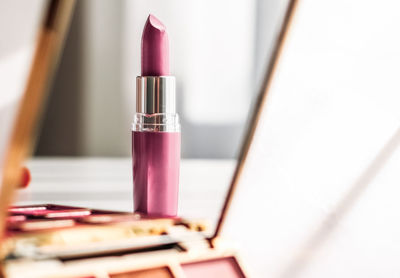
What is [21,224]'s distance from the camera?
10.5 inches

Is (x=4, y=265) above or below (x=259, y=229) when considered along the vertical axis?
below

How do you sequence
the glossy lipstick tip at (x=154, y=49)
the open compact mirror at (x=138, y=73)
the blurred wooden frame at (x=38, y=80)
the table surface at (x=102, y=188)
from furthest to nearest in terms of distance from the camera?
the open compact mirror at (x=138, y=73), the table surface at (x=102, y=188), the glossy lipstick tip at (x=154, y=49), the blurred wooden frame at (x=38, y=80)

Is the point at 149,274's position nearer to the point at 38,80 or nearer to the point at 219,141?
the point at 38,80

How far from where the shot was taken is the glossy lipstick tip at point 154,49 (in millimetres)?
347

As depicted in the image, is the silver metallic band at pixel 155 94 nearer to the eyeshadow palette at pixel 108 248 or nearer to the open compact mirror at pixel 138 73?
the eyeshadow palette at pixel 108 248

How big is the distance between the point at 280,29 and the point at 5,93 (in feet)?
3.83

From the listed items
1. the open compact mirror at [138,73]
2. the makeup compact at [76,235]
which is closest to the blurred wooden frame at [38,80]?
the makeup compact at [76,235]

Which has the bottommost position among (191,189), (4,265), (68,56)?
(4,265)

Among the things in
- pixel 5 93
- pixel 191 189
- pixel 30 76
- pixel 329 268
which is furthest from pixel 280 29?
pixel 5 93

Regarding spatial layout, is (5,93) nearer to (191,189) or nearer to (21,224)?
(191,189)

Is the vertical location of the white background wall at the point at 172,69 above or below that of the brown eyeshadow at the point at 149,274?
above

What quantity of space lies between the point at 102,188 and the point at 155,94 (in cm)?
43

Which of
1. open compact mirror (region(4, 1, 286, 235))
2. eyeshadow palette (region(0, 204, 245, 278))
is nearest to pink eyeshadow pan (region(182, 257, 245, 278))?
eyeshadow palette (region(0, 204, 245, 278))

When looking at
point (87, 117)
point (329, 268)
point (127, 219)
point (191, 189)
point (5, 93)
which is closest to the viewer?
point (127, 219)
